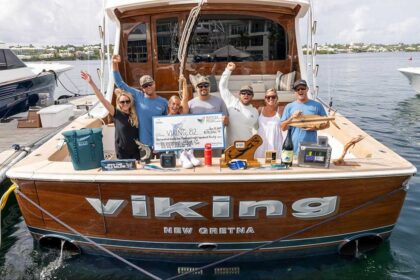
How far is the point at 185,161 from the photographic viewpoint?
3.60 meters

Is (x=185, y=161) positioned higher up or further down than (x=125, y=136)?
further down

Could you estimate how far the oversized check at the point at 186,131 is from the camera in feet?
12.3

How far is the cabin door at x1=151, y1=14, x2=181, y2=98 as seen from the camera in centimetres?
611

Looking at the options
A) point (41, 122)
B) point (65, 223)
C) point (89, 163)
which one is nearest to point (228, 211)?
point (89, 163)

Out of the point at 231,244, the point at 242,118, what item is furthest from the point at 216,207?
the point at 242,118

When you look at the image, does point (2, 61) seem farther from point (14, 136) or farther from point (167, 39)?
point (167, 39)

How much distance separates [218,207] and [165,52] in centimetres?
355

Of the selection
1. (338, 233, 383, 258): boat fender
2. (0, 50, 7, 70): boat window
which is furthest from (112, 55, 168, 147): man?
(0, 50, 7, 70): boat window

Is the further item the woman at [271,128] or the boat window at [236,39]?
the boat window at [236,39]

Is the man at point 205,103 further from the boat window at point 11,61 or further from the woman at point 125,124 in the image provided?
the boat window at point 11,61

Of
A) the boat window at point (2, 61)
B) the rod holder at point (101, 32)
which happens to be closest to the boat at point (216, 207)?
the rod holder at point (101, 32)

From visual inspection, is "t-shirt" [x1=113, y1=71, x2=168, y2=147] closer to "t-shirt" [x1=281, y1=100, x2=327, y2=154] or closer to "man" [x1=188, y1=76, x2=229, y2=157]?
"man" [x1=188, y1=76, x2=229, y2=157]

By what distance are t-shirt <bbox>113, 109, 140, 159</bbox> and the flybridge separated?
2.06 ft

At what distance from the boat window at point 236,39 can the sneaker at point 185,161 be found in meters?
3.00
